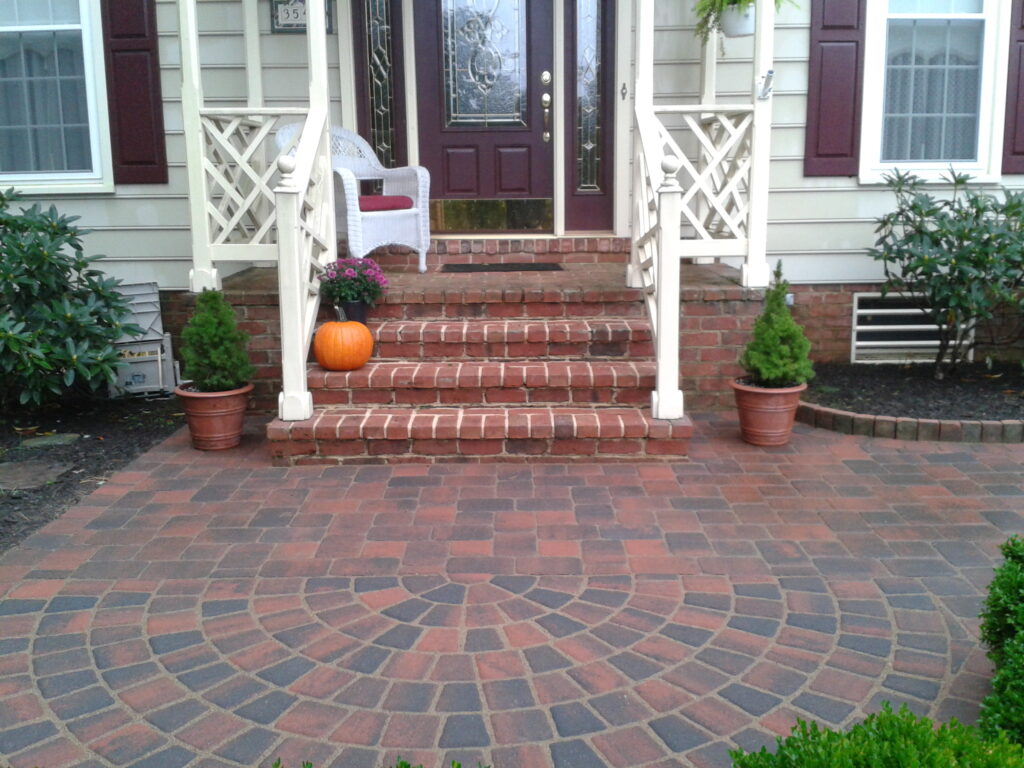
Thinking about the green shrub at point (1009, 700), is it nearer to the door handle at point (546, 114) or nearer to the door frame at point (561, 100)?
the door frame at point (561, 100)

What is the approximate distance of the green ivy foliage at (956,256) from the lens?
16.7 ft

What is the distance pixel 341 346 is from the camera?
15.3 ft

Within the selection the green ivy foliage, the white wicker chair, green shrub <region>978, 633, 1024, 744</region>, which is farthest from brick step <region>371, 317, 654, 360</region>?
green shrub <region>978, 633, 1024, 744</region>

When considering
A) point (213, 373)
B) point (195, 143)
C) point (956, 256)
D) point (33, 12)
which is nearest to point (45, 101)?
point (33, 12)

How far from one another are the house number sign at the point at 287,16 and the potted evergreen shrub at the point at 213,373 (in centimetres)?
226

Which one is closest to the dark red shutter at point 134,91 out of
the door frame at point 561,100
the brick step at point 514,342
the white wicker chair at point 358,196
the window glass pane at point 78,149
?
the window glass pane at point 78,149

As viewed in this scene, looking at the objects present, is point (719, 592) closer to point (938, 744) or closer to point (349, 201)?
point (938, 744)

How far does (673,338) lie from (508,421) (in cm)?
89

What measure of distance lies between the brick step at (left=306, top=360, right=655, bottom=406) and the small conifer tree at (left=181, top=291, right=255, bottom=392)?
0.39 m

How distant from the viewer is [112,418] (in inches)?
208

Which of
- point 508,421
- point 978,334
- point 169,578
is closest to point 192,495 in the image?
point 169,578

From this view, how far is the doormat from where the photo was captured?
599cm

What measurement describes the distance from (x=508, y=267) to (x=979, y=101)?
3.15 metres

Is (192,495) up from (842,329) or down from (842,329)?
down
